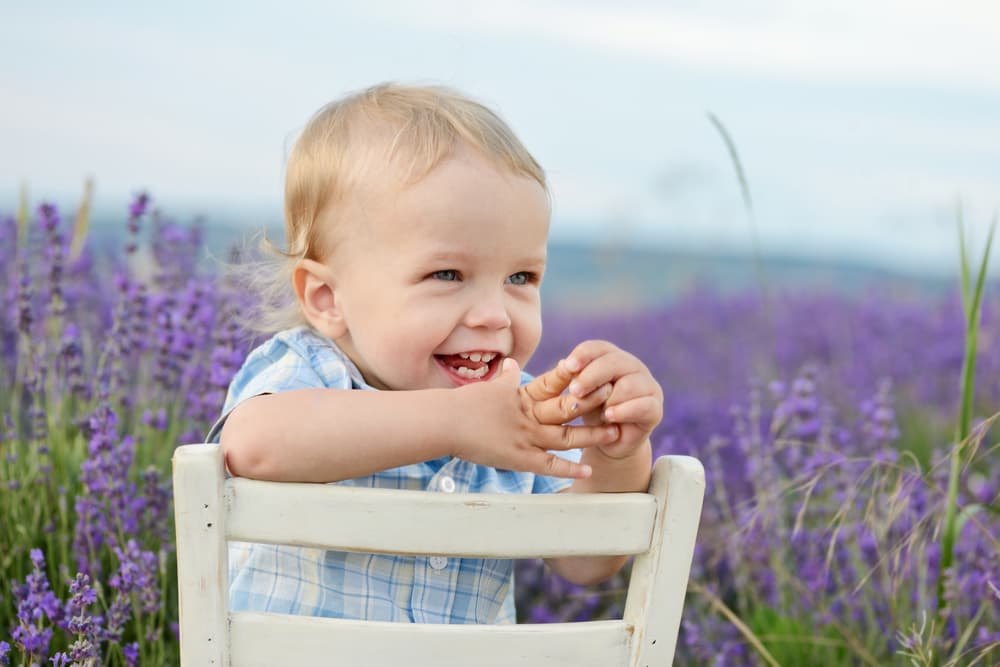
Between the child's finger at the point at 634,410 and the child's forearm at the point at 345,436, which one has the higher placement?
the child's finger at the point at 634,410

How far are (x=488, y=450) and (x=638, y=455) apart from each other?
8.8 inches

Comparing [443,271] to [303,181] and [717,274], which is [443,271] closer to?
[303,181]

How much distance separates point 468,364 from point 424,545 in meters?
0.47

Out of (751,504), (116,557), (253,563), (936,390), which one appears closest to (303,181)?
(253,563)

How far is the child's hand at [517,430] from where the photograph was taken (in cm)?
140

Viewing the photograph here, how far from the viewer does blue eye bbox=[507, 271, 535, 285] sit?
5.87ft

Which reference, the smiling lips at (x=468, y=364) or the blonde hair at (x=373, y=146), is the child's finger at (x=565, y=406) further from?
the blonde hair at (x=373, y=146)

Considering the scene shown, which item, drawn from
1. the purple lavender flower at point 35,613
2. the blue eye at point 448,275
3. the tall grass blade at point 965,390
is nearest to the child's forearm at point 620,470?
the blue eye at point 448,275

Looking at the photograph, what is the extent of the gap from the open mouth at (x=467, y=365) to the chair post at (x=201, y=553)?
502 mm

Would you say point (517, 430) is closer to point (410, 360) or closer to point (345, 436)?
point (345, 436)

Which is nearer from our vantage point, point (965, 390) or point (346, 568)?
point (346, 568)

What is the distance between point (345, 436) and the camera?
1413 millimetres

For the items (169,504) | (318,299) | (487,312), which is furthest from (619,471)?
(169,504)

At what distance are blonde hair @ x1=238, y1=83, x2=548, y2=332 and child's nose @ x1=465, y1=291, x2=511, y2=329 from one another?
193 mm
